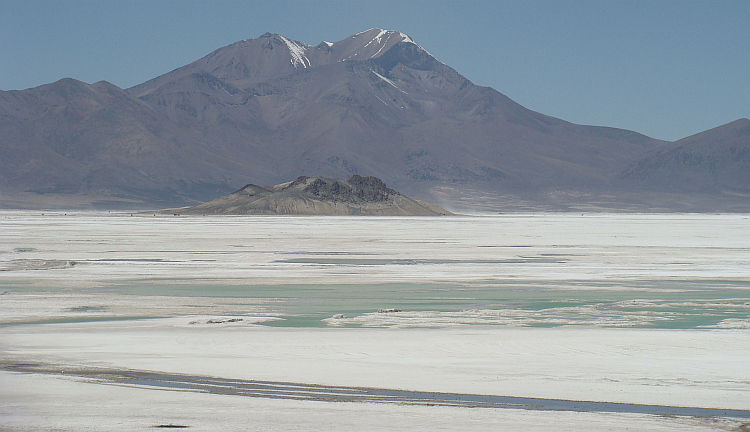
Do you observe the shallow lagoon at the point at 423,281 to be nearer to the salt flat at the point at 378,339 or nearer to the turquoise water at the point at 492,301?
the turquoise water at the point at 492,301

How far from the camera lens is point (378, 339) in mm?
18750

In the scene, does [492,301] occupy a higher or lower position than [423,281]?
lower

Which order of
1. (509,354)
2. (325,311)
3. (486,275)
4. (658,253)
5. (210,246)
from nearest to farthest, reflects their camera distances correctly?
(509,354), (325,311), (486,275), (658,253), (210,246)

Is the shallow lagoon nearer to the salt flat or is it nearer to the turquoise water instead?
the turquoise water

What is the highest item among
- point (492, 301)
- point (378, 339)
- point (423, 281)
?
point (423, 281)

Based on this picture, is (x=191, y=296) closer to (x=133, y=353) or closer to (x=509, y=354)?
(x=133, y=353)

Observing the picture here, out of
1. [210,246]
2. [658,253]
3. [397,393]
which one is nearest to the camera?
[397,393]

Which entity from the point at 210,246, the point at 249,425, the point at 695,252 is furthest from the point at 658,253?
the point at 249,425

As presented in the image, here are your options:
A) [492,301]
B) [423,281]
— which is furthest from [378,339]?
[423,281]

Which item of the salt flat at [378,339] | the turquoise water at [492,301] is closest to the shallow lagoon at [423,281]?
the turquoise water at [492,301]

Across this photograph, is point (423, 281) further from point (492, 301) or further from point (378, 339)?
point (378, 339)

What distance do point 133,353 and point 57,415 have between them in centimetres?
477

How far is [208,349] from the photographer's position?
17391mm

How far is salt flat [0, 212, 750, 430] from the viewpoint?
12445 mm
